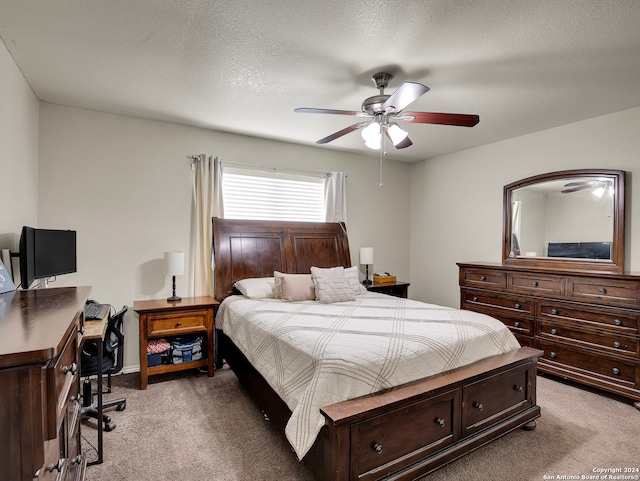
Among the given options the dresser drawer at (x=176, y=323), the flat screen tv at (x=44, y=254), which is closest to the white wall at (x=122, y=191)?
the dresser drawer at (x=176, y=323)

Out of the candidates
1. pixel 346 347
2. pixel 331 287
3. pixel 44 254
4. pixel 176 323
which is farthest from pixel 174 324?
pixel 346 347

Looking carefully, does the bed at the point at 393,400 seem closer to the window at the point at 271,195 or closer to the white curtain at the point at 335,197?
the window at the point at 271,195

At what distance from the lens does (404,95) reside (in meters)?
2.12

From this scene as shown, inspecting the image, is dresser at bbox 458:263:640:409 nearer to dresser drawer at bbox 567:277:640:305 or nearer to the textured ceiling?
dresser drawer at bbox 567:277:640:305

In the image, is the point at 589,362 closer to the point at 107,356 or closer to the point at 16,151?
the point at 107,356

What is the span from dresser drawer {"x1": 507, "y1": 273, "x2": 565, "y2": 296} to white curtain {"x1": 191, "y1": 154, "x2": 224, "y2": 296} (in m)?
3.37

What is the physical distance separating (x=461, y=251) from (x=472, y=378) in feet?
9.81

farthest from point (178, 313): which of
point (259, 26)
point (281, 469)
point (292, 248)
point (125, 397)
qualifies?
point (259, 26)

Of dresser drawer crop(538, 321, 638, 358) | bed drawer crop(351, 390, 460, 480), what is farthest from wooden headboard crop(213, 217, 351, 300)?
bed drawer crop(351, 390, 460, 480)

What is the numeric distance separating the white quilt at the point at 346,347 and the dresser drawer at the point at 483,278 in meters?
1.32

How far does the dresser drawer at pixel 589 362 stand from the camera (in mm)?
2928

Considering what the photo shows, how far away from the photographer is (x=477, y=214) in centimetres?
A: 462

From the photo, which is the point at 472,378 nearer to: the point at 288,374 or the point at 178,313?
the point at 288,374

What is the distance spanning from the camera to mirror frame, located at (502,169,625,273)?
3275mm
